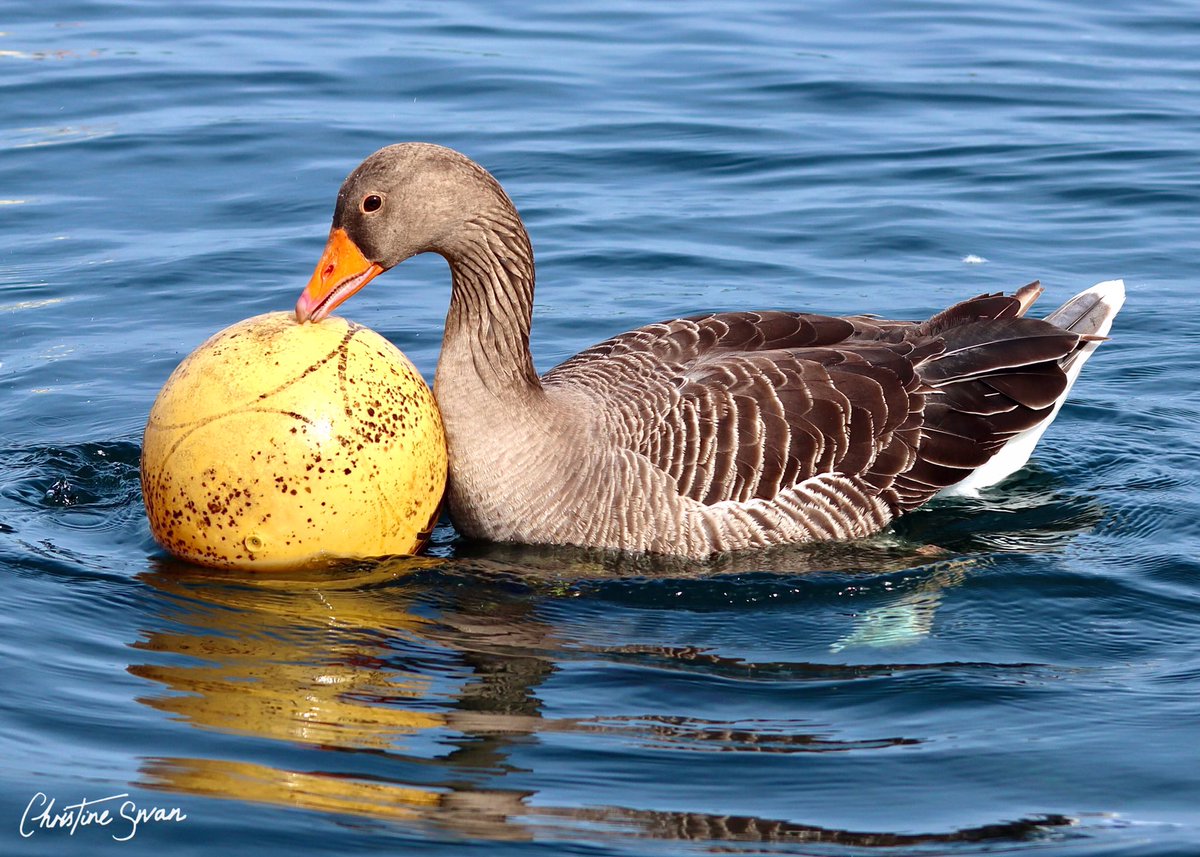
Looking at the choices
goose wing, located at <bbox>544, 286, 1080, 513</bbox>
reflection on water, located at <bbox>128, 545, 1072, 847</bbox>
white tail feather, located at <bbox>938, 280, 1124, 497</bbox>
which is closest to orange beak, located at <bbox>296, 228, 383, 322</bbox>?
reflection on water, located at <bbox>128, 545, 1072, 847</bbox>

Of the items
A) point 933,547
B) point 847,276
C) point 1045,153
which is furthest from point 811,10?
point 933,547

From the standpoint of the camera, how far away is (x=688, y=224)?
48.3 ft

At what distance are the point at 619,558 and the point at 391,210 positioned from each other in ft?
7.25

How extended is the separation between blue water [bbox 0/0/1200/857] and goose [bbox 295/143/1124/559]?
28 centimetres

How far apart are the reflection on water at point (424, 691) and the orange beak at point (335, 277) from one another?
130 centimetres

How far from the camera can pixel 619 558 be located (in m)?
8.59

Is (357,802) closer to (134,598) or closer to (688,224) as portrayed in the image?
(134,598)

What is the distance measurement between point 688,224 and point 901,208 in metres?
2.07

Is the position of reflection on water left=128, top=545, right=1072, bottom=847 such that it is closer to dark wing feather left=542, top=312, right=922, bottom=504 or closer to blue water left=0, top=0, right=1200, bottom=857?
blue water left=0, top=0, right=1200, bottom=857

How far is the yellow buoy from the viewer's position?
287 inches

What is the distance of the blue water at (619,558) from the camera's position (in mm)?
6234
